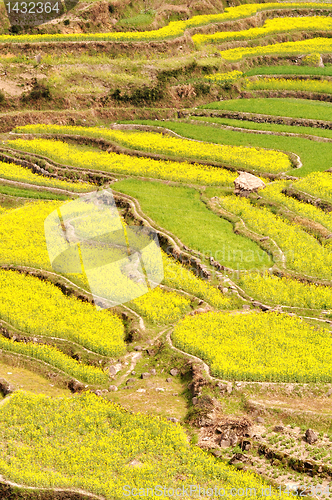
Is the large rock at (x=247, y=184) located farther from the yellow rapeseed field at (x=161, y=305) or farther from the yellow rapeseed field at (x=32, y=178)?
the yellow rapeseed field at (x=161, y=305)

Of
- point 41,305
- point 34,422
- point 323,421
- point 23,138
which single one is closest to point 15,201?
point 23,138

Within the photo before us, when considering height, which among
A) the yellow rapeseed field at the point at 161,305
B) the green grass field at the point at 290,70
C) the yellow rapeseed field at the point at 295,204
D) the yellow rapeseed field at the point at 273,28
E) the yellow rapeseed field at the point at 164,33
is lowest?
the yellow rapeseed field at the point at 161,305

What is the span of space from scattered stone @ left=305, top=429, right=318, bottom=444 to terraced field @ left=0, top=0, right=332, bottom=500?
228mm

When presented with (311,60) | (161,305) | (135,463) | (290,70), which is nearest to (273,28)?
(311,60)

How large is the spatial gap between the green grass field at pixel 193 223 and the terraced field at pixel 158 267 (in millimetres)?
134

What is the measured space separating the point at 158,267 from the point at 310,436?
1247 centimetres

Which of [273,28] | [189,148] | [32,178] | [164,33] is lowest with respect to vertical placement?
[32,178]

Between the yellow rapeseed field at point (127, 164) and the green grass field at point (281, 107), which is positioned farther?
the green grass field at point (281, 107)

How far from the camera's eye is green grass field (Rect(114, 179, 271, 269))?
28.9 metres

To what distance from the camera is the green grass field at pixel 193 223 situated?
28.9 meters

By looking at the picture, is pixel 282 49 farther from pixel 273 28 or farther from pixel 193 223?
pixel 193 223

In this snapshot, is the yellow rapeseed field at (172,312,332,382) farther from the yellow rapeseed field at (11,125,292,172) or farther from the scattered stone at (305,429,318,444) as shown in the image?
the yellow rapeseed field at (11,125,292,172)

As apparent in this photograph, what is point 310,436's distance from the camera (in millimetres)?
17453

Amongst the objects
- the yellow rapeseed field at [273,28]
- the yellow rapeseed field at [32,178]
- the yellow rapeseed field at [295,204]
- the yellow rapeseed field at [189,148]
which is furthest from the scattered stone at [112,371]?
the yellow rapeseed field at [273,28]
